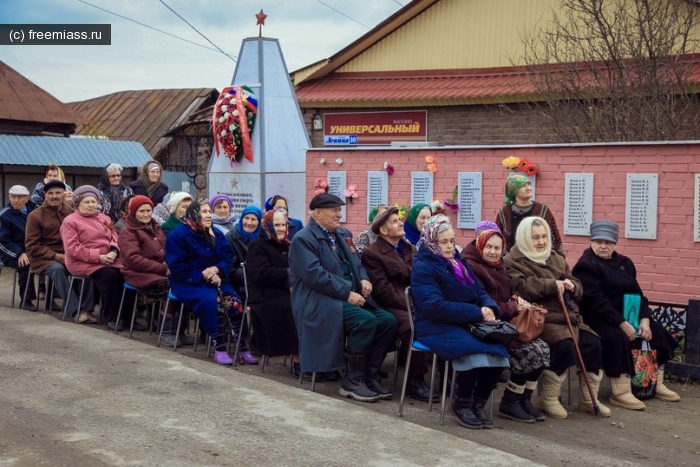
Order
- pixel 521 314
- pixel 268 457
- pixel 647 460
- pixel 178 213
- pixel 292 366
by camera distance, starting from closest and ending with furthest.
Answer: pixel 268 457 < pixel 647 460 < pixel 521 314 < pixel 292 366 < pixel 178 213

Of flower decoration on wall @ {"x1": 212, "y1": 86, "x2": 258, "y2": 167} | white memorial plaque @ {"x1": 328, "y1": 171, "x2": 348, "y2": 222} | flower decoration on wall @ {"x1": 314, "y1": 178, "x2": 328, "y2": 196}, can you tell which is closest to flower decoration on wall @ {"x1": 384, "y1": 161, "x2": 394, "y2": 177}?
white memorial plaque @ {"x1": 328, "y1": 171, "x2": 348, "y2": 222}

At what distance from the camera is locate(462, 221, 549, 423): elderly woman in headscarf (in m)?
6.89

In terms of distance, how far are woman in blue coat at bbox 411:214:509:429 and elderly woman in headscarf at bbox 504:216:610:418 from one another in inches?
18.3

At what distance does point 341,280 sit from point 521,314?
1.46 m

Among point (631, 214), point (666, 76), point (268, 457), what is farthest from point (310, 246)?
point (666, 76)

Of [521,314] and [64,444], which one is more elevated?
[521,314]

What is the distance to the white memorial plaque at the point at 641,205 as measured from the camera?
382 inches

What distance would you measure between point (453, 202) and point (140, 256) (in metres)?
3.93

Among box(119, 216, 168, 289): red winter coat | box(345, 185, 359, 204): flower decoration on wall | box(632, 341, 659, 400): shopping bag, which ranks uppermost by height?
box(345, 185, 359, 204): flower decoration on wall

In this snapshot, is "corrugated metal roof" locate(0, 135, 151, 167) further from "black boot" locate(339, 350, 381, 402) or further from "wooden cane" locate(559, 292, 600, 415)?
"wooden cane" locate(559, 292, 600, 415)

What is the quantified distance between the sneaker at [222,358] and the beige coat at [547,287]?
269 cm

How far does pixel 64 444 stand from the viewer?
18.5 feet

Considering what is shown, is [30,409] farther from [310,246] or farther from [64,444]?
[310,246]

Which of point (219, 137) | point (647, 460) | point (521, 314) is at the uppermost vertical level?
point (219, 137)
